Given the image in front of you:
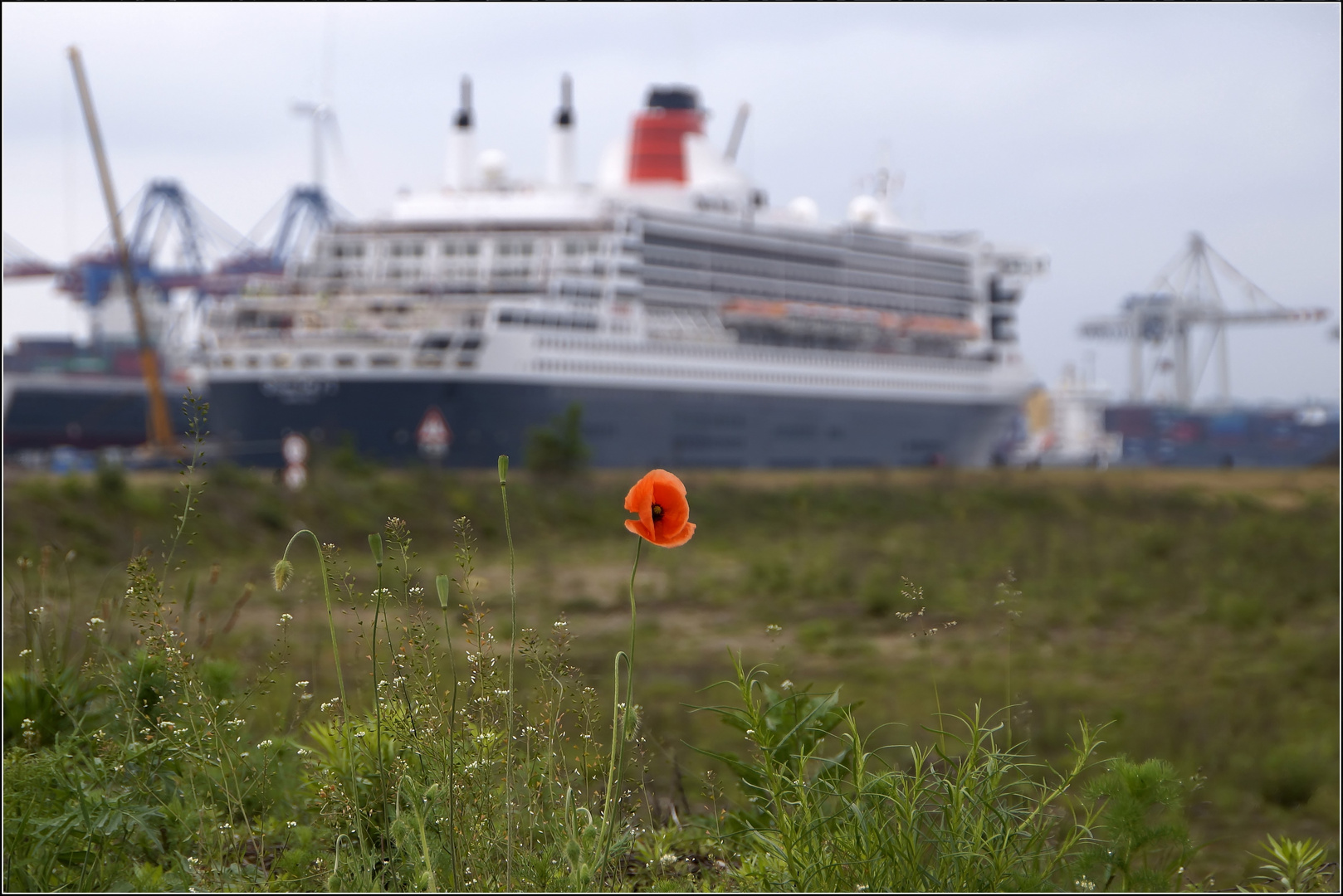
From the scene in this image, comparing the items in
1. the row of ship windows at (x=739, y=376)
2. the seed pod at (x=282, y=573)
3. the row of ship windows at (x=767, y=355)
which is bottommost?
the seed pod at (x=282, y=573)

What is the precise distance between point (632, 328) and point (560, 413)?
6.11 m

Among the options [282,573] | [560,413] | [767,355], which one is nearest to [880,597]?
[282,573]

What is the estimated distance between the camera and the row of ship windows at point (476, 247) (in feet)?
152

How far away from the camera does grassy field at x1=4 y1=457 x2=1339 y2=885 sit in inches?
258

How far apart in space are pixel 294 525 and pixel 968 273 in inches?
1770

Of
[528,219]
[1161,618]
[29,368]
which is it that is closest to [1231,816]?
[1161,618]

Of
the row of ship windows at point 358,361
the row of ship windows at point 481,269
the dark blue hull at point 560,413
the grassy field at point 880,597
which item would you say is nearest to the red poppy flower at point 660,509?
the grassy field at point 880,597

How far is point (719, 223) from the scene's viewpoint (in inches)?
1988

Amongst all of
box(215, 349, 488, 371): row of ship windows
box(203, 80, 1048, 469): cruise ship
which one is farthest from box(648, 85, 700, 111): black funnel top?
box(215, 349, 488, 371): row of ship windows

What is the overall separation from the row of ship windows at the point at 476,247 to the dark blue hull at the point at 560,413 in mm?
5989

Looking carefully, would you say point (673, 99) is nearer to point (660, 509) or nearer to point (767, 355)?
point (767, 355)

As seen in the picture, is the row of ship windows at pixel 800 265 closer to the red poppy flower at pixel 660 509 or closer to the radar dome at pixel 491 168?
the radar dome at pixel 491 168

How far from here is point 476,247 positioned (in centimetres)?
4688

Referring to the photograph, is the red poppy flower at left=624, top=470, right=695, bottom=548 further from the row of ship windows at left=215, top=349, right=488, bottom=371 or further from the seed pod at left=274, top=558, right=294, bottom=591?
the row of ship windows at left=215, top=349, right=488, bottom=371
